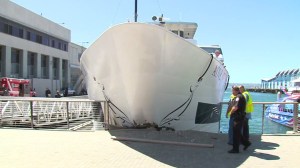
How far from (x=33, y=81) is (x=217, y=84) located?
3357 centimetres

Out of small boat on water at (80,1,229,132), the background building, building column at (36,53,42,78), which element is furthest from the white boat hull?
the background building

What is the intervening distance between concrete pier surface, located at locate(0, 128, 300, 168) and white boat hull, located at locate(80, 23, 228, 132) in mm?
570

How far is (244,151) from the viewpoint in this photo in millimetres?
8109

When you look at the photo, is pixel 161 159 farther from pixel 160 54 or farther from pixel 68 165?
pixel 160 54

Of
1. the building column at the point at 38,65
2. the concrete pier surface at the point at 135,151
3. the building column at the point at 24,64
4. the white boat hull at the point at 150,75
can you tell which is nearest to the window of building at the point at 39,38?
the building column at the point at 38,65

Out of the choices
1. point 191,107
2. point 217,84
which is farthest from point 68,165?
point 217,84

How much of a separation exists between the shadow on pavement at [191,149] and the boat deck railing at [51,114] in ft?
5.17

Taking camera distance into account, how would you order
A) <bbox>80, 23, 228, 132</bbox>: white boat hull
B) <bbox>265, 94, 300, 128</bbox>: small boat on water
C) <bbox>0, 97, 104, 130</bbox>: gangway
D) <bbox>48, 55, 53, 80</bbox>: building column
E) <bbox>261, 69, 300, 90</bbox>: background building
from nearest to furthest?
<bbox>80, 23, 228, 132</bbox>: white boat hull < <bbox>0, 97, 104, 130</bbox>: gangway < <bbox>265, 94, 300, 128</bbox>: small boat on water < <bbox>48, 55, 53, 80</bbox>: building column < <bbox>261, 69, 300, 90</bbox>: background building

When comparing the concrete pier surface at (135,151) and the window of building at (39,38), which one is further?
the window of building at (39,38)

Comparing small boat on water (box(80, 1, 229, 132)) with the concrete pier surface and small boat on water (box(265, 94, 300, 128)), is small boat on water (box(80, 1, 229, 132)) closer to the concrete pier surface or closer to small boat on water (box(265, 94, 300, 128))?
the concrete pier surface

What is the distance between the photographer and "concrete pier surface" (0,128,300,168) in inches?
270

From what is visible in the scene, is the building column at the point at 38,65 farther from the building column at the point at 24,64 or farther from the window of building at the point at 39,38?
the building column at the point at 24,64

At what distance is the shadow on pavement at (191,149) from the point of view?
7023mm

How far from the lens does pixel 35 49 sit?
44125mm
